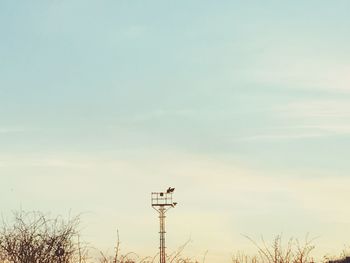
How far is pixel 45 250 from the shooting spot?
2753 cm

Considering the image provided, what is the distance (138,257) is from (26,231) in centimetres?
1132

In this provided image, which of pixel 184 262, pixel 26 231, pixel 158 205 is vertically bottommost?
pixel 184 262

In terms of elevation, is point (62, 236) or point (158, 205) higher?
point (158, 205)

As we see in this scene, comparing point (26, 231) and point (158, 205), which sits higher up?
point (158, 205)

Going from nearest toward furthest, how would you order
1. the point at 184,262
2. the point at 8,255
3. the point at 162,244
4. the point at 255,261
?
1. the point at 184,262
2. the point at 255,261
3. the point at 8,255
4. the point at 162,244

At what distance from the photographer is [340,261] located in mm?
27156

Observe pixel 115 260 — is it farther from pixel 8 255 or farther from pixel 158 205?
pixel 158 205

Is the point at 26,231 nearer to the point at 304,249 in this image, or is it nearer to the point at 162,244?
the point at 304,249

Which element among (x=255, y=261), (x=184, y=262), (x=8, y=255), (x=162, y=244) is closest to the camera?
(x=184, y=262)

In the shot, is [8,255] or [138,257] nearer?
[138,257]

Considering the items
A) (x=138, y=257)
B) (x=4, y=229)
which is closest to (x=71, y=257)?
(x=4, y=229)

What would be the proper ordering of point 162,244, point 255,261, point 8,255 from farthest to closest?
point 162,244 → point 8,255 → point 255,261

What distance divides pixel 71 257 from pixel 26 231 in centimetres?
335

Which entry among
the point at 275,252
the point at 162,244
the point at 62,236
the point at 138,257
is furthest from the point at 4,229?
the point at 162,244
